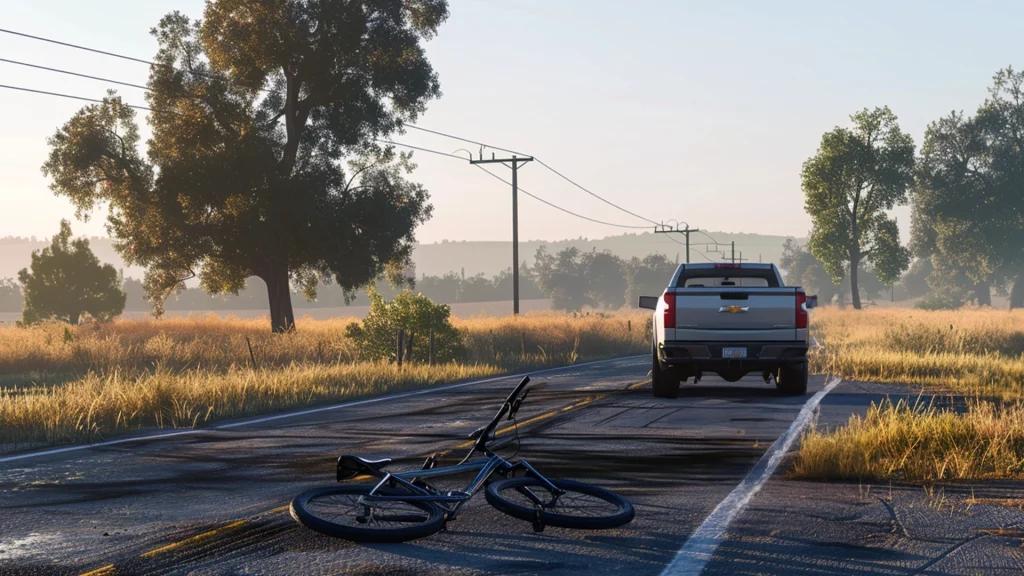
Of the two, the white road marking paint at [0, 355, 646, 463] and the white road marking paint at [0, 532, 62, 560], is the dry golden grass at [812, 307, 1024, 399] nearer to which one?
the white road marking paint at [0, 355, 646, 463]

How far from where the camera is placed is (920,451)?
36.0ft

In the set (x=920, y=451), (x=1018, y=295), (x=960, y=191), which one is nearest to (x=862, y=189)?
(x=960, y=191)

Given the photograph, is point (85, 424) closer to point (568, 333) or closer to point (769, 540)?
point (769, 540)

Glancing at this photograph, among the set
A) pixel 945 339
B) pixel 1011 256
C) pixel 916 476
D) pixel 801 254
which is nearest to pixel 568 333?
pixel 945 339

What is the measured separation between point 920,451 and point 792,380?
7573 mm

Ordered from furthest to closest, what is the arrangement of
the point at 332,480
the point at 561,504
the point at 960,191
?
the point at 960,191 < the point at 332,480 < the point at 561,504

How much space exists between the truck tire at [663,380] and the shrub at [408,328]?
13536mm

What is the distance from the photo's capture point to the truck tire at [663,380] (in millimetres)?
18141

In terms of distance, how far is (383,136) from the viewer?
1694 inches

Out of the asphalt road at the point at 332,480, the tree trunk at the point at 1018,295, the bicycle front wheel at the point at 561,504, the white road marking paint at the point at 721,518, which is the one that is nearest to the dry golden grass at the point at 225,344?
the asphalt road at the point at 332,480

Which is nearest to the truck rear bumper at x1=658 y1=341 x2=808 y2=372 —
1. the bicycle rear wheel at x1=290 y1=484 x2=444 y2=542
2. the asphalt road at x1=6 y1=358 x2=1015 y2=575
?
the asphalt road at x1=6 y1=358 x2=1015 y2=575

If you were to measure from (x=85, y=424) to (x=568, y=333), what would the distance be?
30285mm

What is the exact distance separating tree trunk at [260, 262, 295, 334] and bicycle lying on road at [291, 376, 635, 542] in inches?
1388

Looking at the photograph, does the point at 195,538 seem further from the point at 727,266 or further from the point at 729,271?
the point at 729,271
